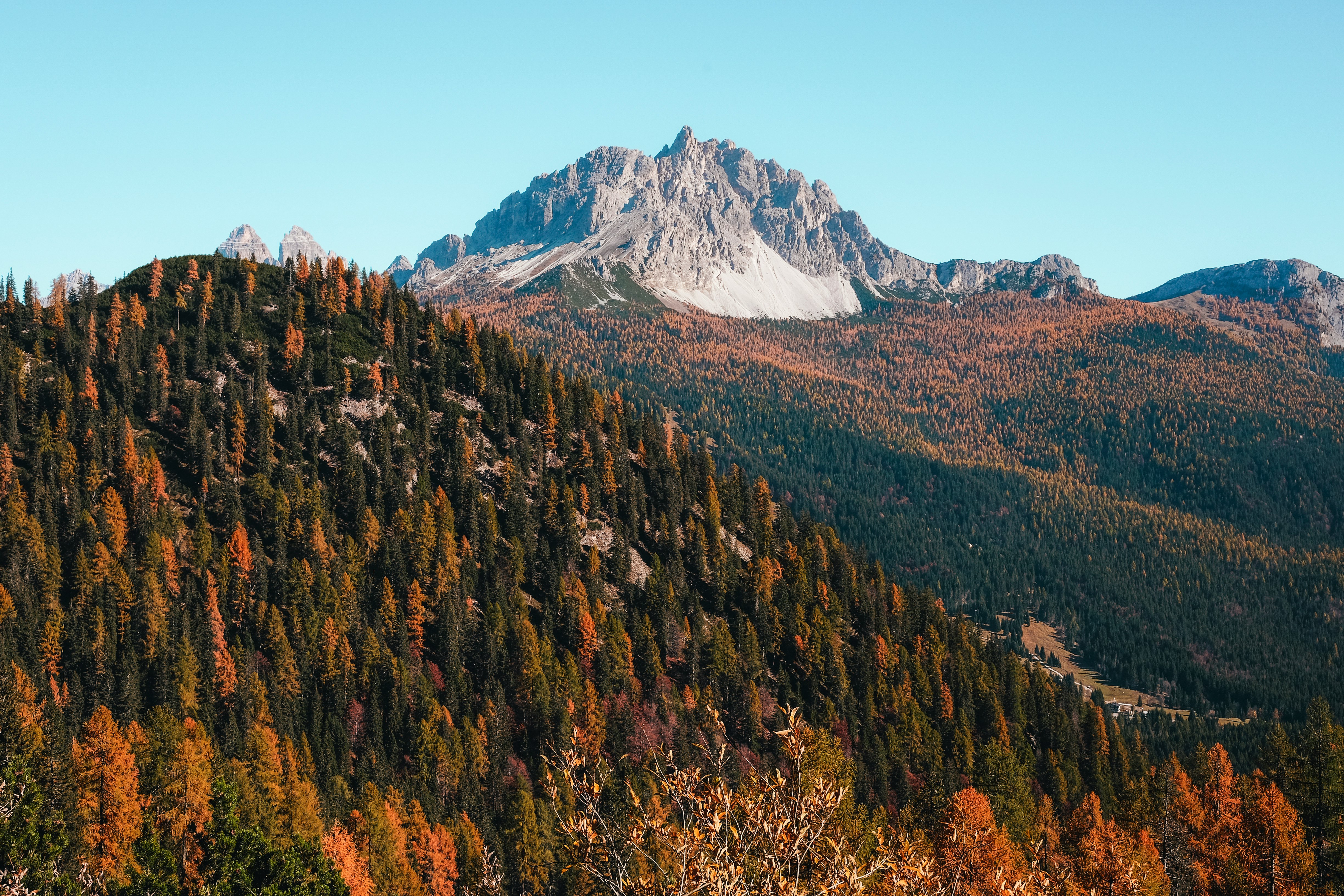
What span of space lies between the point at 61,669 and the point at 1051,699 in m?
152

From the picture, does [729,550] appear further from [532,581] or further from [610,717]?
[610,717]

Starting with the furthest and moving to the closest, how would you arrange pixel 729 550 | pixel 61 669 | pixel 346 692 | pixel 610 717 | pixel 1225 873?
1. pixel 729 550
2. pixel 610 717
3. pixel 346 692
4. pixel 61 669
5. pixel 1225 873

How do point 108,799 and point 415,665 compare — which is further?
point 415,665

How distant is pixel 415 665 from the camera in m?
144

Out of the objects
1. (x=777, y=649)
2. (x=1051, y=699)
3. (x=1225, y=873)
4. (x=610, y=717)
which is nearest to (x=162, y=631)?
(x=610, y=717)

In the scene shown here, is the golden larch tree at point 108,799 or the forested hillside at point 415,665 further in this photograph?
the forested hillside at point 415,665

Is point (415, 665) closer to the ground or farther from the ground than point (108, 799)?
closer to the ground

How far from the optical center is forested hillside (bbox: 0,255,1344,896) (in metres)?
84.1

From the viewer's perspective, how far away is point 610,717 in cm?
14512

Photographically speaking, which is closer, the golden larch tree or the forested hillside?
the golden larch tree

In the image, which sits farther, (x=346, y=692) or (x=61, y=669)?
(x=346, y=692)

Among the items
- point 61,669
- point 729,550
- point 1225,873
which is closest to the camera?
point 1225,873

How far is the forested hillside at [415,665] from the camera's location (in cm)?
8406

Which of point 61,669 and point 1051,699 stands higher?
point 61,669
